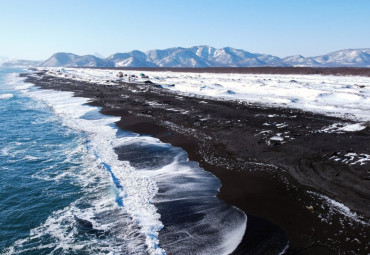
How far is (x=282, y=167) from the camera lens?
13.6 meters

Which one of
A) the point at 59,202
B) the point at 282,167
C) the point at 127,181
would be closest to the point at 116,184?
the point at 127,181

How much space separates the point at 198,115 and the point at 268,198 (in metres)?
15.9

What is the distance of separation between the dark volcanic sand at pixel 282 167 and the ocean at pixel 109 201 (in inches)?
43.0

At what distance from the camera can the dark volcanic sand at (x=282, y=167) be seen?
8641mm

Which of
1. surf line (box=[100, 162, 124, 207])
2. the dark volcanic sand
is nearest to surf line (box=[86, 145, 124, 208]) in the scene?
surf line (box=[100, 162, 124, 207])

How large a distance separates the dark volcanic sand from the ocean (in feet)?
3.58

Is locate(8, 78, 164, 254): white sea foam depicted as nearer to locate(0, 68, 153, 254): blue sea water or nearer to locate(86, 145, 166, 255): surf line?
locate(86, 145, 166, 255): surf line

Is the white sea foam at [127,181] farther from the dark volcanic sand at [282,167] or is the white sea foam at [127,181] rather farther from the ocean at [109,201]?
the dark volcanic sand at [282,167]

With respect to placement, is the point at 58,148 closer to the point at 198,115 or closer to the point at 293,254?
the point at 198,115

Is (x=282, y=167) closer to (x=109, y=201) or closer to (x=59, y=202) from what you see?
(x=109, y=201)

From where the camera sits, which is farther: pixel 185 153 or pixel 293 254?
pixel 185 153

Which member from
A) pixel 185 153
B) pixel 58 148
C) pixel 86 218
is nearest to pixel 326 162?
pixel 185 153

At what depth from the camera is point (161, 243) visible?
8422mm

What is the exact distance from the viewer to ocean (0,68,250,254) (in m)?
8.59
